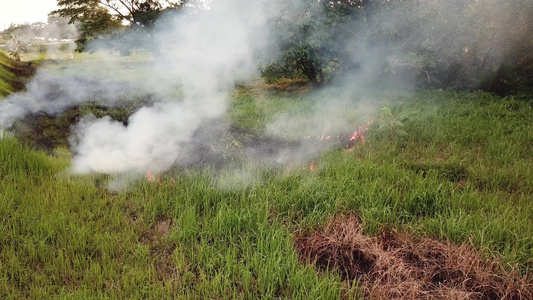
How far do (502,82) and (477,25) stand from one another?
182cm

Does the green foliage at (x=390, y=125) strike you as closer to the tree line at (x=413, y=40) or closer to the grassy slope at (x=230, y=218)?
the grassy slope at (x=230, y=218)

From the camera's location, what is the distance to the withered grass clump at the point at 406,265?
7.97 feet

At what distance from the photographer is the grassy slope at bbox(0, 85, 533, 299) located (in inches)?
98.4

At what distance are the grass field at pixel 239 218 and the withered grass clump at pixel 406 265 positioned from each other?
93 mm

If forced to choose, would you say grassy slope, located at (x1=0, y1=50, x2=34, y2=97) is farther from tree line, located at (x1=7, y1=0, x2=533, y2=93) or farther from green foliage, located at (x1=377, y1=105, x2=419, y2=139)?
green foliage, located at (x1=377, y1=105, x2=419, y2=139)

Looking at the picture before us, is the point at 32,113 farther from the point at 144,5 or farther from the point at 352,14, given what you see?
the point at 352,14

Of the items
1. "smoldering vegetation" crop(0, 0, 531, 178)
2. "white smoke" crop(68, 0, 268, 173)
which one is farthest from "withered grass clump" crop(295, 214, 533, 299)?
"smoldering vegetation" crop(0, 0, 531, 178)

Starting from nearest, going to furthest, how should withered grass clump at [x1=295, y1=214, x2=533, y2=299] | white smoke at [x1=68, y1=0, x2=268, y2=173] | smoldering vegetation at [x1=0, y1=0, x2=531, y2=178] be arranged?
withered grass clump at [x1=295, y1=214, x2=533, y2=299]
white smoke at [x1=68, y1=0, x2=268, y2=173]
smoldering vegetation at [x1=0, y1=0, x2=531, y2=178]

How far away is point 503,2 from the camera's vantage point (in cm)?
812

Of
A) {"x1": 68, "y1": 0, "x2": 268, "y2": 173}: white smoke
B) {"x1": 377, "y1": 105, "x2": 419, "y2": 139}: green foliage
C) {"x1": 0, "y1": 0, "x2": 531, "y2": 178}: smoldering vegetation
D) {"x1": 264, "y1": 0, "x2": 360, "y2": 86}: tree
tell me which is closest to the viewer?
{"x1": 68, "y1": 0, "x2": 268, "y2": 173}: white smoke

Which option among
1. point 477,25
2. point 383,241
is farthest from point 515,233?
point 477,25

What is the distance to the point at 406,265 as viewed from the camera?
2.68 metres

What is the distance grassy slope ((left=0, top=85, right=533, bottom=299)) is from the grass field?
1cm

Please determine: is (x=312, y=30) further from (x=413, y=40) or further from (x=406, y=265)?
(x=406, y=265)
